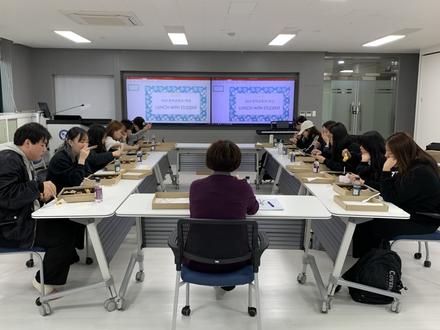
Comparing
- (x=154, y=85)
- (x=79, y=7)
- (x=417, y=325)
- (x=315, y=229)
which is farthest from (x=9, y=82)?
(x=417, y=325)

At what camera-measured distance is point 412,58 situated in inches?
338

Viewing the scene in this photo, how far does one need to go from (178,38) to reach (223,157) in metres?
5.20

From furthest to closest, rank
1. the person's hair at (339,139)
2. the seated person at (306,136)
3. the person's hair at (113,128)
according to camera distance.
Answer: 1. the seated person at (306,136)
2. the person's hair at (113,128)
3. the person's hair at (339,139)

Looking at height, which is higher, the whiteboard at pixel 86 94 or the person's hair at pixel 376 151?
the whiteboard at pixel 86 94

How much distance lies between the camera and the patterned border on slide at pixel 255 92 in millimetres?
8539

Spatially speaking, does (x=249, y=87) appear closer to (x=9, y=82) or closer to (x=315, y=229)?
(x=9, y=82)

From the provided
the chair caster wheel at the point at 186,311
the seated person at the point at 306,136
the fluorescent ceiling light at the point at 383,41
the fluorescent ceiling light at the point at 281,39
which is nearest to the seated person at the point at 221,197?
the chair caster wheel at the point at 186,311

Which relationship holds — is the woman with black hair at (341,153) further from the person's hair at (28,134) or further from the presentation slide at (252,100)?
the presentation slide at (252,100)

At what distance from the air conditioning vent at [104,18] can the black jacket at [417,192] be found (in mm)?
3819

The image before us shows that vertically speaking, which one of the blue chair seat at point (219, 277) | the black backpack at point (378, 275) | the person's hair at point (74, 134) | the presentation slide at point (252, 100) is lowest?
the black backpack at point (378, 275)

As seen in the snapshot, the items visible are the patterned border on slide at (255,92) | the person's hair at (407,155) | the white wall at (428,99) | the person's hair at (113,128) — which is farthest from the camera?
the patterned border on slide at (255,92)

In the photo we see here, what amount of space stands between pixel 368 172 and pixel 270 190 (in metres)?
2.72

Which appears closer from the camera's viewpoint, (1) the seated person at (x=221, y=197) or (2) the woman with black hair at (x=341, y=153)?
(1) the seated person at (x=221, y=197)

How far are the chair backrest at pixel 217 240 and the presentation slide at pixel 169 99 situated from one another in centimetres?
675
